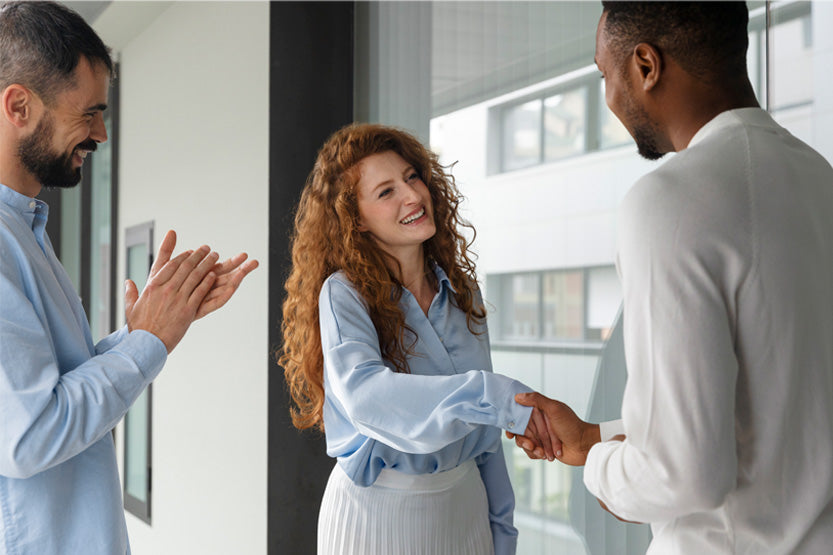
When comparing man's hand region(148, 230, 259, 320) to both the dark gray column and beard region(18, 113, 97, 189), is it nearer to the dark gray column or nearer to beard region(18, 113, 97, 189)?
beard region(18, 113, 97, 189)

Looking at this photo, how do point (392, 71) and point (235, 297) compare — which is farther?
point (235, 297)

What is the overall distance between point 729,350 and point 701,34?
1.43ft

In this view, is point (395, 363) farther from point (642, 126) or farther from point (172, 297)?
point (642, 126)

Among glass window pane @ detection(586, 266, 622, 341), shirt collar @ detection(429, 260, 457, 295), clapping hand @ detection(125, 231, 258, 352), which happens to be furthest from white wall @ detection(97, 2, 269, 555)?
clapping hand @ detection(125, 231, 258, 352)

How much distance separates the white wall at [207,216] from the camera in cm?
327

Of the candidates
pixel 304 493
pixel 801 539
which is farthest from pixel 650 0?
pixel 304 493

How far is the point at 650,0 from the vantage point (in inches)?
42.5

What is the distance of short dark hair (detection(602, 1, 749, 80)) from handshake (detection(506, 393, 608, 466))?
706mm

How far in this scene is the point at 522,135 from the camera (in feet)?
8.07

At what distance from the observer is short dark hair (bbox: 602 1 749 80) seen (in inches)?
41.6

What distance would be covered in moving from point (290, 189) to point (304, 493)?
4.02 feet

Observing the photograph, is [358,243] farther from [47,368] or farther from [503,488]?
[47,368]

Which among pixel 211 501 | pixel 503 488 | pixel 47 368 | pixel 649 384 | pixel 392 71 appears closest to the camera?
pixel 649 384

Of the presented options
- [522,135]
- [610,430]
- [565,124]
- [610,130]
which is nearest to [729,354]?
[610,430]
